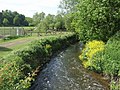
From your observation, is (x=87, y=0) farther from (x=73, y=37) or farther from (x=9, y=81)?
(x=73, y=37)

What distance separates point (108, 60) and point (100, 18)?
8382 mm

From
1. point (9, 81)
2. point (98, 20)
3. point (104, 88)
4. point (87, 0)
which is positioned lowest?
point (104, 88)

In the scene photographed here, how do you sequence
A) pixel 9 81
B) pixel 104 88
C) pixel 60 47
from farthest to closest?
pixel 60 47
pixel 104 88
pixel 9 81

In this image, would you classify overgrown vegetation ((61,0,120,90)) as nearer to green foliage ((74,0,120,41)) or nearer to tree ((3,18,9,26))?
green foliage ((74,0,120,41))

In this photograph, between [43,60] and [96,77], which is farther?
Result: [43,60]

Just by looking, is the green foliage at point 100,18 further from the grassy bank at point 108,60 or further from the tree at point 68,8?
the tree at point 68,8

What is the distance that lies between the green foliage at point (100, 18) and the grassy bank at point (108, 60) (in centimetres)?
302

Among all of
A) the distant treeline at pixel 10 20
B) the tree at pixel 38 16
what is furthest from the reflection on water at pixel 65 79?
the distant treeline at pixel 10 20

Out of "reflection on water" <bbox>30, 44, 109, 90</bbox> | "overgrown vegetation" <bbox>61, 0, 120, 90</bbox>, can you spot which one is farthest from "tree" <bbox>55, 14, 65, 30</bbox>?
"reflection on water" <bbox>30, 44, 109, 90</bbox>

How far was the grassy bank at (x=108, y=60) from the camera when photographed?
2434 centimetres

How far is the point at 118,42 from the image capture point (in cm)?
2897

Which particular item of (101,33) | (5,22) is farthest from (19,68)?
(5,22)

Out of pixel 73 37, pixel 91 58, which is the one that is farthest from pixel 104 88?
pixel 73 37

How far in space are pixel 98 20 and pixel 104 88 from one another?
1250 centimetres
